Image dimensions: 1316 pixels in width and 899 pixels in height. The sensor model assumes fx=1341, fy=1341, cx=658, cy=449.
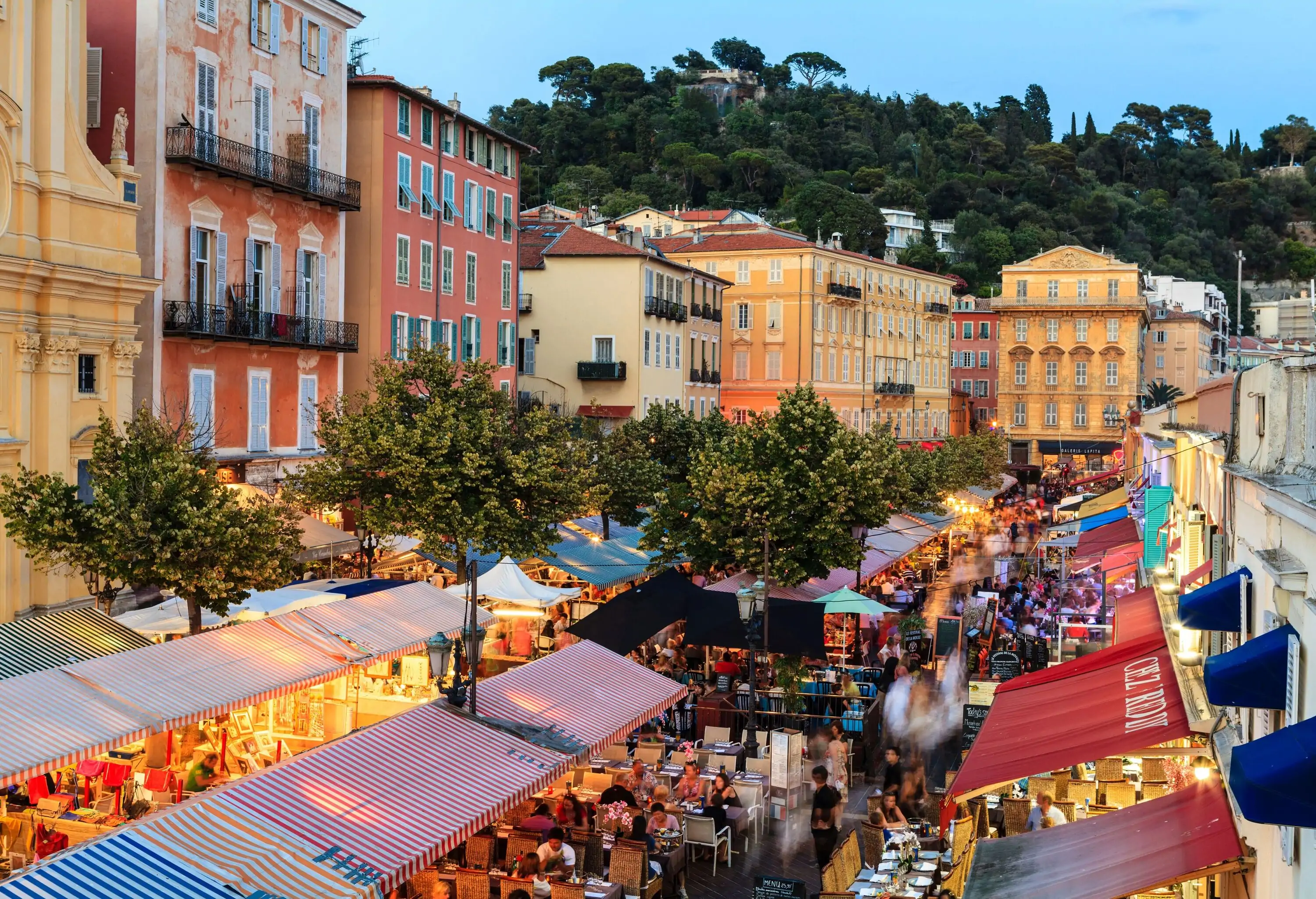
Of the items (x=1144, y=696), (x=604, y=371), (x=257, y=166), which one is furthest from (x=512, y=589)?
(x=604, y=371)

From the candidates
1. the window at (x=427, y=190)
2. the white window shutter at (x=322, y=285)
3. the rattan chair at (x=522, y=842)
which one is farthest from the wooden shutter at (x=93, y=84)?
the rattan chair at (x=522, y=842)

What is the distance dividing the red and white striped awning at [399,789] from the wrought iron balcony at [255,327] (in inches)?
667

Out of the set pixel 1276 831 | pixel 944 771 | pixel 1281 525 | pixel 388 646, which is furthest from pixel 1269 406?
pixel 388 646

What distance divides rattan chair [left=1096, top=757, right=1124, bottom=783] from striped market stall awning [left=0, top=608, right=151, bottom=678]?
13.8 m

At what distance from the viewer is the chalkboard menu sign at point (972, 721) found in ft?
68.5

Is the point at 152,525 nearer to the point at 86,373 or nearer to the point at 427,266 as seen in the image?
the point at 86,373

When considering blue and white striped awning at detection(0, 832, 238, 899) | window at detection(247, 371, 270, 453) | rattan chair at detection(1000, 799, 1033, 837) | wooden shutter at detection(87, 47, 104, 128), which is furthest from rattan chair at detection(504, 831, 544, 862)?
wooden shutter at detection(87, 47, 104, 128)

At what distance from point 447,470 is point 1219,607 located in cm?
1891

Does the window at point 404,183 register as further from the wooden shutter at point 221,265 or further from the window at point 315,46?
the wooden shutter at point 221,265

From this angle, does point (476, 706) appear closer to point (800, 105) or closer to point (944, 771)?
point (944, 771)

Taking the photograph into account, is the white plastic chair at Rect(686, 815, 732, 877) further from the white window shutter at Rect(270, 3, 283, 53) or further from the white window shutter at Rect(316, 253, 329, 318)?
Answer: the white window shutter at Rect(270, 3, 283, 53)

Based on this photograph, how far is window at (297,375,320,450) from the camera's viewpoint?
35.5 meters

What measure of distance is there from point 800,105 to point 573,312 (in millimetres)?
114373

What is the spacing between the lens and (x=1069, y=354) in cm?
9362
